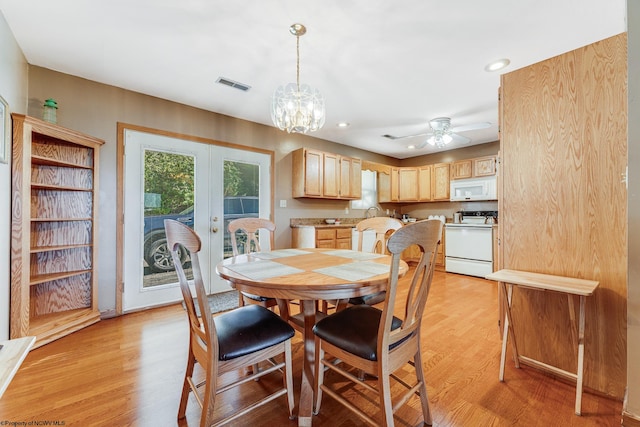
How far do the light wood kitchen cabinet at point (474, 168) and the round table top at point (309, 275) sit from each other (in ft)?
13.2

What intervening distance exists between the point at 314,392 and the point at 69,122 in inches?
128

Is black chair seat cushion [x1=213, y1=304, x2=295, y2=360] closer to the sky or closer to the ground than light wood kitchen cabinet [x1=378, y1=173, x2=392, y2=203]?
closer to the ground

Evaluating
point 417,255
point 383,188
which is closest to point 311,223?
point 383,188

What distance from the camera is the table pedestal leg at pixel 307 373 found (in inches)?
53.5

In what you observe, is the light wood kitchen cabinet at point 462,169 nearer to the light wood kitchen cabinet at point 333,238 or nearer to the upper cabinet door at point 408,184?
the upper cabinet door at point 408,184

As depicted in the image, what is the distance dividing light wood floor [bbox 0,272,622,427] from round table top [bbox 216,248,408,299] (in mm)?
728

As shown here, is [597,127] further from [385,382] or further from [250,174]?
Result: [250,174]

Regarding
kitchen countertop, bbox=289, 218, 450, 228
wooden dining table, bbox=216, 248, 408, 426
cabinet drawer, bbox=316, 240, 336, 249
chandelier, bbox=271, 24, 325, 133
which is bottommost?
cabinet drawer, bbox=316, 240, 336, 249

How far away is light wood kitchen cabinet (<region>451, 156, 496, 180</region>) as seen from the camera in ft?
15.8

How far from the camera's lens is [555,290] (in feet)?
4.87

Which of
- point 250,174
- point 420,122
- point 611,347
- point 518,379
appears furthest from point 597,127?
point 250,174

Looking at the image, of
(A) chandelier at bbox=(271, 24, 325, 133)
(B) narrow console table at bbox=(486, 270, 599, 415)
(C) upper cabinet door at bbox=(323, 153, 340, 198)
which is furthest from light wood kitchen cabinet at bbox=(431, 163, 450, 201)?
(A) chandelier at bbox=(271, 24, 325, 133)

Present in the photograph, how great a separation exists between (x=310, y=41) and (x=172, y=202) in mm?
2367

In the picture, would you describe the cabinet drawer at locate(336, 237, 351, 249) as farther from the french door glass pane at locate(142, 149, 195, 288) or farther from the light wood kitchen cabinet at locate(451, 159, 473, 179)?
the light wood kitchen cabinet at locate(451, 159, 473, 179)
